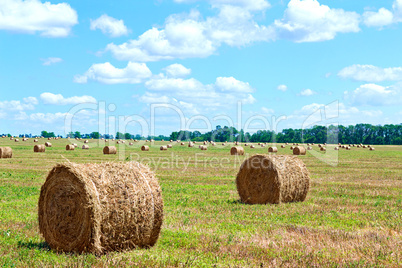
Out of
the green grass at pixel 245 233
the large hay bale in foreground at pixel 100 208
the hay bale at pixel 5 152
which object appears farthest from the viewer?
the hay bale at pixel 5 152

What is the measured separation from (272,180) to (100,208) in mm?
8911

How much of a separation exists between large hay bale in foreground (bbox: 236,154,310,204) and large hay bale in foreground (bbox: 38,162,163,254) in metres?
7.38

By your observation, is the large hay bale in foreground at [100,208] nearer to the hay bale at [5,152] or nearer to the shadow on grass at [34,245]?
the shadow on grass at [34,245]

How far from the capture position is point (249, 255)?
9.23 m

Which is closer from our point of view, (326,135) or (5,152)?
(5,152)

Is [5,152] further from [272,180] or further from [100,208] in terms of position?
[100,208]

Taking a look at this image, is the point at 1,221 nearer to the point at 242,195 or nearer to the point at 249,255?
the point at 249,255

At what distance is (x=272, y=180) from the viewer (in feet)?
54.7

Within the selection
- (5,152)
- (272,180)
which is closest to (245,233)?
(272,180)

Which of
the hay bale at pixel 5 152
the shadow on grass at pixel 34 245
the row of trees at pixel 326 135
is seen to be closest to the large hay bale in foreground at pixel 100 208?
the shadow on grass at pixel 34 245

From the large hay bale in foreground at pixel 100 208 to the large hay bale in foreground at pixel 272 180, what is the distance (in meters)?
7.38

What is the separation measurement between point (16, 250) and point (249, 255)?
4.96 metres

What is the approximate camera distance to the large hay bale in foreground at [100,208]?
9203 millimetres

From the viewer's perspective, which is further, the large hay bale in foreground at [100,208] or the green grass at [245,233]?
the large hay bale in foreground at [100,208]
